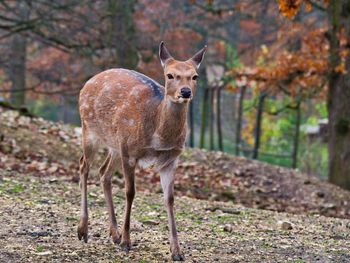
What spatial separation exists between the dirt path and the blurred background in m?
2.27

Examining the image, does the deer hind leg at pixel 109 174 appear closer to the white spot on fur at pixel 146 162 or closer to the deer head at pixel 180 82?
the white spot on fur at pixel 146 162

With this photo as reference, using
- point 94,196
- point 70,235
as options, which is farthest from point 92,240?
point 94,196

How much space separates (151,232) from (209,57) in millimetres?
21715

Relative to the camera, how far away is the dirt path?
19.2 feet

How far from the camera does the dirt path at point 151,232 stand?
5.86 m

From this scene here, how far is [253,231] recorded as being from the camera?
7.37 meters

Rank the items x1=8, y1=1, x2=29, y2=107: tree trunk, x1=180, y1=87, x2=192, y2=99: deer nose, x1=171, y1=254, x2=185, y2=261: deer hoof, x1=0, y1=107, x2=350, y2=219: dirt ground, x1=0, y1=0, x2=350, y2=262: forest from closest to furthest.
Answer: x1=180, y1=87, x2=192, y2=99: deer nose → x1=171, y1=254, x2=185, y2=261: deer hoof → x1=0, y1=0, x2=350, y2=262: forest → x1=0, y1=107, x2=350, y2=219: dirt ground → x1=8, y1=1, x2=29, y2=107: tree trunk

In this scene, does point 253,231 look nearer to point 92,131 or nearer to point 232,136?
point 92,131

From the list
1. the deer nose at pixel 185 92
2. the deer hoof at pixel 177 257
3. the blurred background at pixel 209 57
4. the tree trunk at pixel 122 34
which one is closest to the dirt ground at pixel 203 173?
the blurred background at pixel 209 57

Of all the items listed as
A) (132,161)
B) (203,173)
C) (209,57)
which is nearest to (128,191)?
(132,161)

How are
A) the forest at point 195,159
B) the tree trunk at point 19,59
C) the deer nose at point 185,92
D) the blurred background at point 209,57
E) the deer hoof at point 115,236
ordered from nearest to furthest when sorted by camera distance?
the deer nose at point 185,92 → the deer hoof at point 115,236 → the forest at point 195,159 → the blurred background at point 209,57 → the tree trunk at point 19,59

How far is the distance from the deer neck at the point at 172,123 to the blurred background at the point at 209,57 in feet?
7.22

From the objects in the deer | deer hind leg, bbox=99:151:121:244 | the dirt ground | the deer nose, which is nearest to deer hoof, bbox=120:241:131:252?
the deer

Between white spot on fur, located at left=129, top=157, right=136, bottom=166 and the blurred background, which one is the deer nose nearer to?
white spot on fur, located at left=129, top=157, right=136, bottom=166
